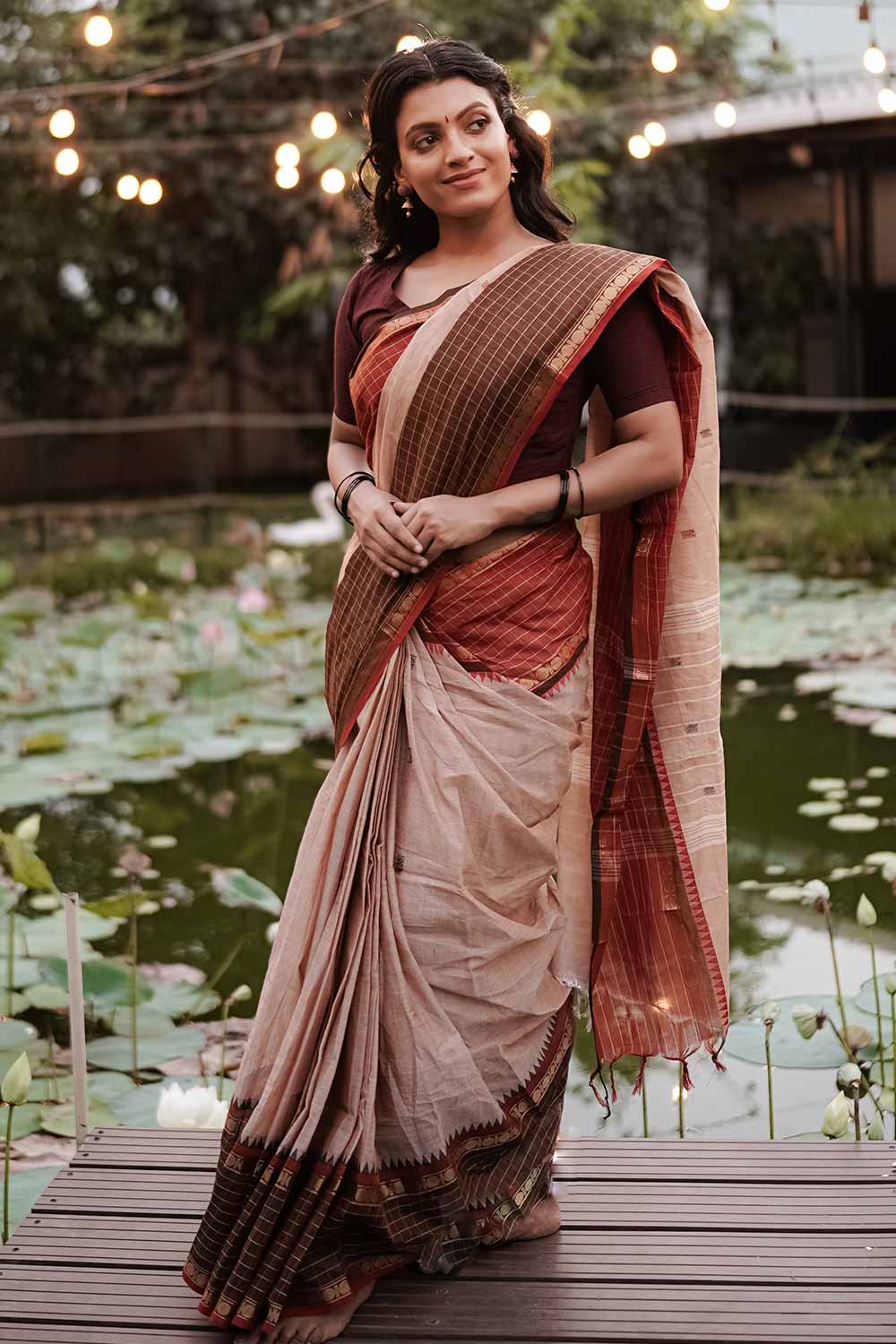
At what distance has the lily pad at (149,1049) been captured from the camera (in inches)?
118

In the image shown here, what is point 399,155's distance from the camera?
200 cm

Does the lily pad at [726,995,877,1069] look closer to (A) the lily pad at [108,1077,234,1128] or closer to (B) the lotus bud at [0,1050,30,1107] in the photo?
(A) the lily pad at [108,1077,234,1128]

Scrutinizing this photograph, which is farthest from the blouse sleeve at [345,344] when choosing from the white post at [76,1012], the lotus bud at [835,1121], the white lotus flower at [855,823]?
the white lotus flower at [855,823]

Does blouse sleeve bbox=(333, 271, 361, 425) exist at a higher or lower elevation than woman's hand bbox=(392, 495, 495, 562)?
higher

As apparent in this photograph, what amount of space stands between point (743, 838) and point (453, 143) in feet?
8.90

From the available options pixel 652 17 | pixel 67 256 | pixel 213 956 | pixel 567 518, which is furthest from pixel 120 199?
pixel 567 518

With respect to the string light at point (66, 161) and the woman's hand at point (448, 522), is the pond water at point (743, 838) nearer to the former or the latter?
the woman's hand at point (448, 522)

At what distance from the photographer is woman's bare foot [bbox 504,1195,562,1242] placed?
77.6 inches

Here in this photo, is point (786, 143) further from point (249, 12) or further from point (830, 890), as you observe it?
point (830, 890)

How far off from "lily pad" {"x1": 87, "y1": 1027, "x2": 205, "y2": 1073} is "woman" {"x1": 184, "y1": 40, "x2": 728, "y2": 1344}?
1.14 meters

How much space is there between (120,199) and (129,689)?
18.4 feet

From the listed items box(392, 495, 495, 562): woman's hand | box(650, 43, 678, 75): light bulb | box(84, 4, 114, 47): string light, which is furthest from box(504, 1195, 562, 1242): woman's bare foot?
box(650, 43, 678, 75): light bulb

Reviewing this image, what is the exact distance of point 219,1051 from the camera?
313 cm

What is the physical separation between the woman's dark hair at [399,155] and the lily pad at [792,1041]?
1443mm
